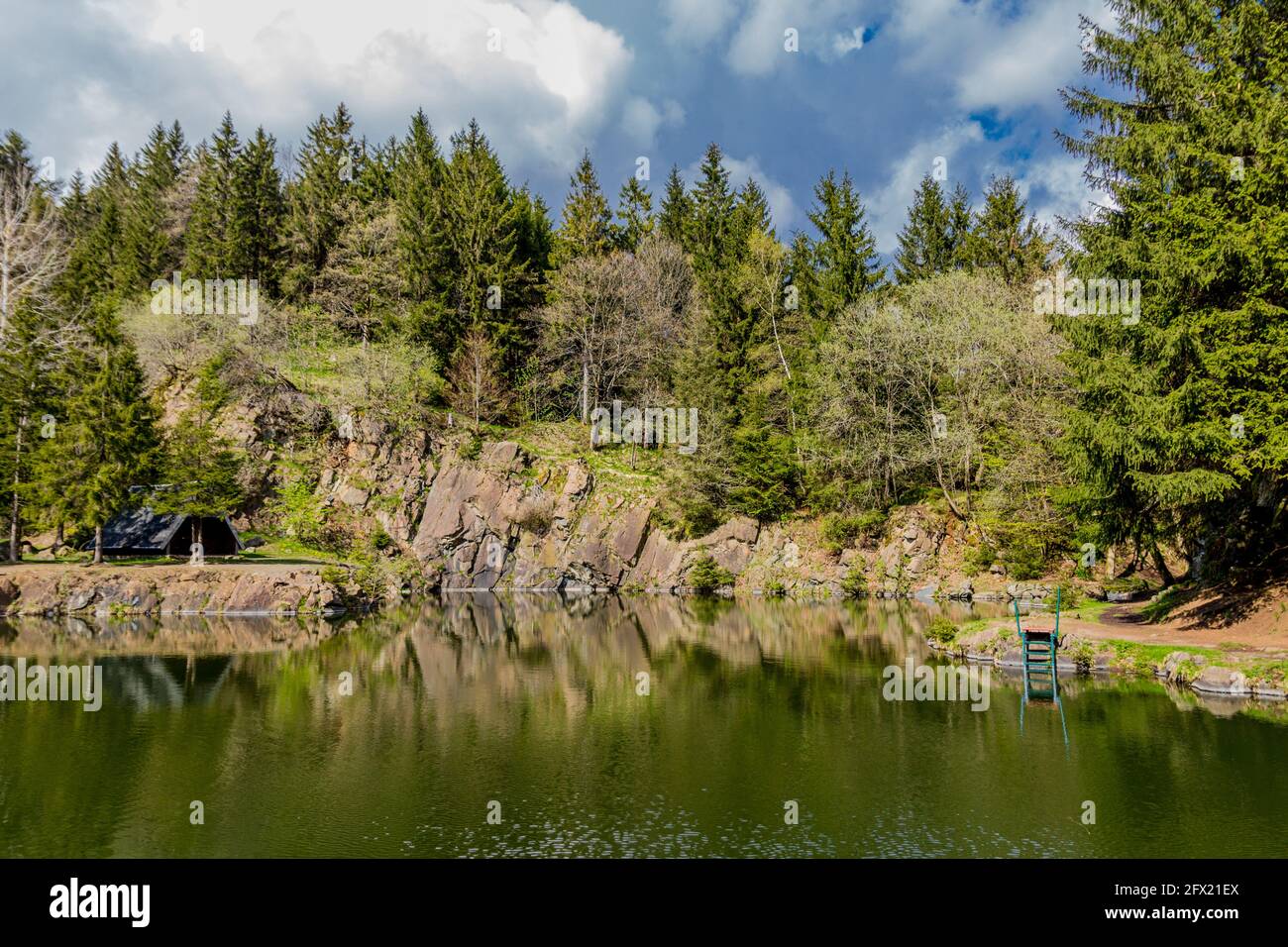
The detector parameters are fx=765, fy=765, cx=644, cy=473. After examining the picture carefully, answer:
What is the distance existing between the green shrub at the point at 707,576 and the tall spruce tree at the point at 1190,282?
97.7 ft

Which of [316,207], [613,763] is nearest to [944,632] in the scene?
[613,763]

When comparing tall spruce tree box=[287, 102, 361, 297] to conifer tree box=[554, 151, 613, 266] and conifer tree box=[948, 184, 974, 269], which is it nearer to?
conifer tree box=[554, 151, 613, 266]

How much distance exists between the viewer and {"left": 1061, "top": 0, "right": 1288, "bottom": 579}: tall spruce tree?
72.3 ft

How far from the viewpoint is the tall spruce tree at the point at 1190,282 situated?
72.3ft

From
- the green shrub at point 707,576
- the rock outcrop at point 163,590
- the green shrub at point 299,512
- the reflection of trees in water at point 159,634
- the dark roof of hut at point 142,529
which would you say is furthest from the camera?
Result: the green shrub at point 707,576

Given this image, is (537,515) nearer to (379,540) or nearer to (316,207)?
(379,540)

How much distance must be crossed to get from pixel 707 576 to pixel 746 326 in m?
19.8

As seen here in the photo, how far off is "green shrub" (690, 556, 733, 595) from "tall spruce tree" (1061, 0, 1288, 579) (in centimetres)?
2978

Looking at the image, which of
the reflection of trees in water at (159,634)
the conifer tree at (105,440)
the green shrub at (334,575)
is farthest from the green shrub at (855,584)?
the conifer tree at (105,440)

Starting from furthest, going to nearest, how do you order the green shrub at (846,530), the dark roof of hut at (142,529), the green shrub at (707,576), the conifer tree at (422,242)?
1. the conifer tree at (422,242)
2. the green shrub at (707,576)
3. the green shrub at (846,530)
4. the dark roof of hut at (142,529)

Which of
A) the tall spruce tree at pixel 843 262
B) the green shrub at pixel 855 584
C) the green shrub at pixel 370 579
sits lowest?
the green shrub at pixel 855 584

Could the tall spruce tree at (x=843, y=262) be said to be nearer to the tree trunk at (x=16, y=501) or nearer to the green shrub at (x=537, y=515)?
the green shrub at (x=537, y=515)

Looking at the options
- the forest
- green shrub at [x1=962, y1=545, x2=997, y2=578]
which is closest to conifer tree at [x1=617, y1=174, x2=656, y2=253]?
the forest
